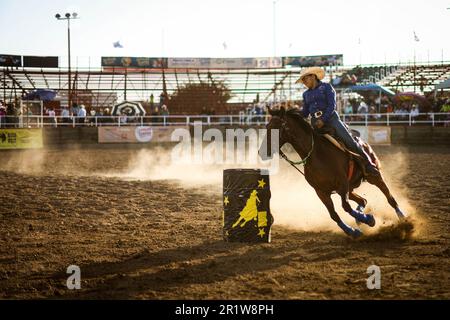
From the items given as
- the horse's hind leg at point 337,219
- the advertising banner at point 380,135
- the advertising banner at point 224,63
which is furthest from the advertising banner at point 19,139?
the advertising banner at point 224,63

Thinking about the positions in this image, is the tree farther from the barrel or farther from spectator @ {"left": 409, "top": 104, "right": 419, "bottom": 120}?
the barrel

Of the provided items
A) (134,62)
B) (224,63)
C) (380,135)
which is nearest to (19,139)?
(380,135)

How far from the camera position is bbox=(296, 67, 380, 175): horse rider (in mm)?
7070

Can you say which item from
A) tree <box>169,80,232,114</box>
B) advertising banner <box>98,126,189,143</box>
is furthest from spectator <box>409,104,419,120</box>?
tree <box>169,80,232,114</box>

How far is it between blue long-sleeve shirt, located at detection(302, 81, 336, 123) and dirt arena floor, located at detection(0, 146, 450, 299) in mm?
1683

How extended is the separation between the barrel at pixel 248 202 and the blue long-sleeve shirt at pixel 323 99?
140cm

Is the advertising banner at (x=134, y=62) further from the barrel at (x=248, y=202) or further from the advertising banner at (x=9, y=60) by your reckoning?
the barrel at (x=248, y=202)

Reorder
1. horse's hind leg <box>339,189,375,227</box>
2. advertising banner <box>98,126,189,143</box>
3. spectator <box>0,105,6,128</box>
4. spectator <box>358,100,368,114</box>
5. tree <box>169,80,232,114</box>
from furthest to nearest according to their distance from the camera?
tree <box>169,80,232,114</box> < spectator <box>358,100,368,114</box> < advertising banner <box>98,126,189,143</box> < spectator <box>0,105,6,128</box> < horse's hind leg <box>339,189,375,227</box>

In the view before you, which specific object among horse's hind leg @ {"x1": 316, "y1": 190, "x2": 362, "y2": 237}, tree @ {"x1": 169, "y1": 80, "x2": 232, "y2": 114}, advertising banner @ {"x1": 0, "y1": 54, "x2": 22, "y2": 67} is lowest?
horse's hind leg @ {"x1": 316, "y1": 190, "x2": 362, "y2": 237}

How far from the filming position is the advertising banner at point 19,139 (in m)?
23.7

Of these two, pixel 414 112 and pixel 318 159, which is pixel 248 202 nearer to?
pixel 318 159

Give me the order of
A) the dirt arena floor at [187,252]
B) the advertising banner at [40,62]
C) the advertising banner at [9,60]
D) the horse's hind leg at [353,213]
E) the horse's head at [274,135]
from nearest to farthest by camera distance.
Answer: the dirt arena floor at [187,252] < the horse's head at [274,135] < the horse's hind leg at [353,213] < the advertising banner at [9,60] < the advertising banner at [40,62]

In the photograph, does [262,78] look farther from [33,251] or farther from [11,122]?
[33,251]
